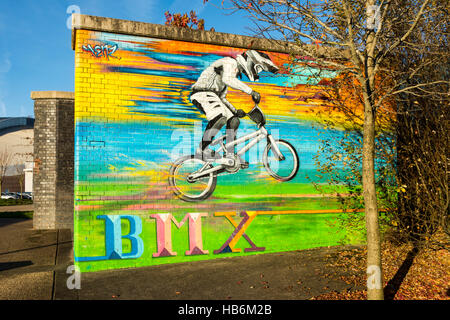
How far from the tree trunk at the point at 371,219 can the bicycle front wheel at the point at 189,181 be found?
14.3 feet

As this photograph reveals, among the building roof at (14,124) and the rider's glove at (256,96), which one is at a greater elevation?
the building roof at (14,124)

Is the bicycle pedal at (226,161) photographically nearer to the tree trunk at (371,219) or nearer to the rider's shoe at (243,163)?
the rider's shoe at (243,163)

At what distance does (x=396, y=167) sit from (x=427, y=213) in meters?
1.37

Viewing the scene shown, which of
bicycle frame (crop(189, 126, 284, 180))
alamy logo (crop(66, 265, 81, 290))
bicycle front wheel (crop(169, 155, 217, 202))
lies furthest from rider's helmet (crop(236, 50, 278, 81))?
alamy logo (crop(66, 265, 81, 290))

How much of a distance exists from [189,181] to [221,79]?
2.80 meters

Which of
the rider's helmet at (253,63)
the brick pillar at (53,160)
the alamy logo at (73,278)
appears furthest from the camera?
the brick pillar at (53,160)

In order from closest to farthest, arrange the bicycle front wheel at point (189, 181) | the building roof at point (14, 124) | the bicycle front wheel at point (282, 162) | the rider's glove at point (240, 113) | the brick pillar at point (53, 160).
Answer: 1. the bicycle front wheel at point (189, 181)
2. the rider's glove at point (240, 113)
3. the bicycle front wheel at point (282, 162)
4. the brick pillar at point (53, 160)
5. the building roof at point (14, 124)

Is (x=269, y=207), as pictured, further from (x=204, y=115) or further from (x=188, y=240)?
(x=204, y=115)

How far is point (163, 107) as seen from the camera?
848 cm

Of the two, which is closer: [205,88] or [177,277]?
[177,277]

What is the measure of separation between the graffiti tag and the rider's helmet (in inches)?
127

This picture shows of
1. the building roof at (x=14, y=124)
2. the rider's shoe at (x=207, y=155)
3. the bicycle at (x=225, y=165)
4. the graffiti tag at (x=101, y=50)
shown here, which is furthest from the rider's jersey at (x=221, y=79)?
the building roof at (x=14, y=124)

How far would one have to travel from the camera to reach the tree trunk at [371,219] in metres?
5.21
